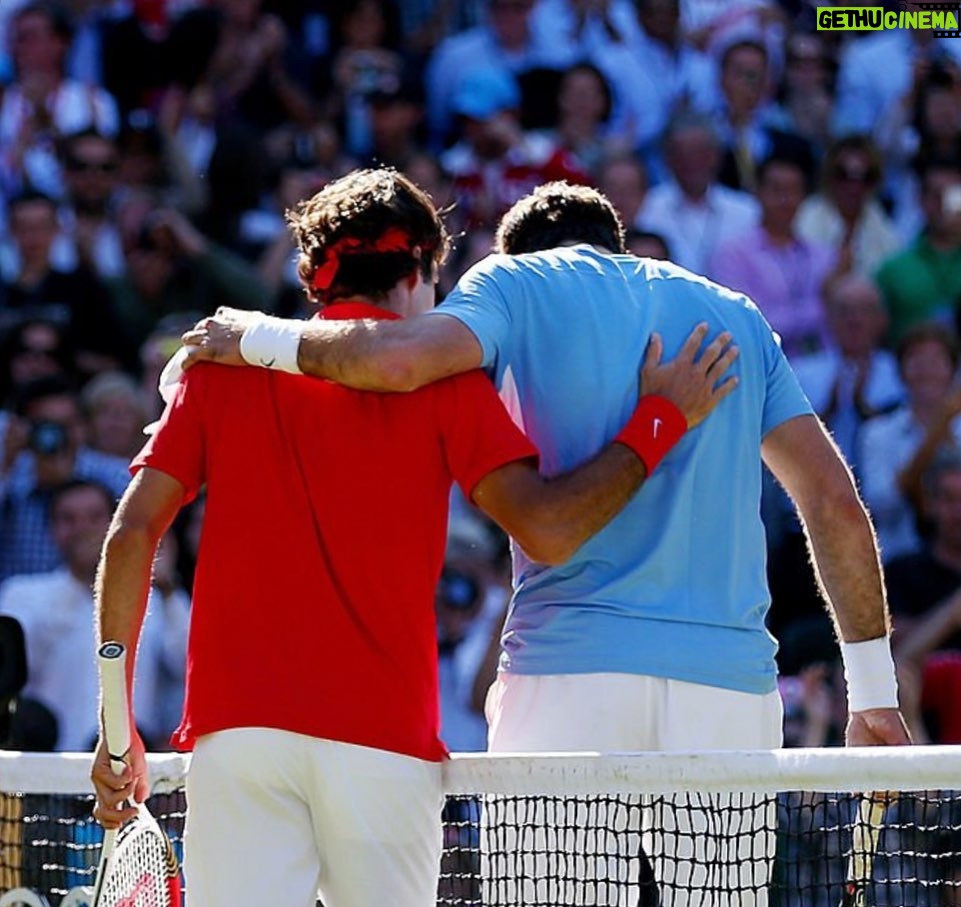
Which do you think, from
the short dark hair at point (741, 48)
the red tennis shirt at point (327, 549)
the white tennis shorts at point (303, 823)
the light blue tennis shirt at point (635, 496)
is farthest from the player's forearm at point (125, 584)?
the short dark hair at point (741, 48)

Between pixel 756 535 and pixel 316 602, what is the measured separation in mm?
990

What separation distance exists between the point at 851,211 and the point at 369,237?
6.75m

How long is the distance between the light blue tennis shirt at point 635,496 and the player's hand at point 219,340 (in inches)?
15.7

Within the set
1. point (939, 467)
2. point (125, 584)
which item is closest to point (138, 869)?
point (125, 584)

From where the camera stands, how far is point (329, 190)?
3.87 metres

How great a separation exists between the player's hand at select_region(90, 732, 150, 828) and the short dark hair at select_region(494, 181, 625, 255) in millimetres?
1353

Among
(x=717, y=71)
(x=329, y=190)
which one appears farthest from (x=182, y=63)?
(x=329, y=190)

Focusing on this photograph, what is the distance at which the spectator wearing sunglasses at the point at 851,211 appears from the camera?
10023 millimetres

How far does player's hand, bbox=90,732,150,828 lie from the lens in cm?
367

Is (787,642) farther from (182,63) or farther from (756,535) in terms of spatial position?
(182,63)

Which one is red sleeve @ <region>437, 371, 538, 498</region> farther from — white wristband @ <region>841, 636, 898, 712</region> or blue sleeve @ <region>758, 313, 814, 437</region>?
white wristband @ <region>841, 636, 898, 712</region>

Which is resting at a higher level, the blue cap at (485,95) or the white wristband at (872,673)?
the blue cap at (485,95)

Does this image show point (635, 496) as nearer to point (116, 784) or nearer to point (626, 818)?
point (626, 818)

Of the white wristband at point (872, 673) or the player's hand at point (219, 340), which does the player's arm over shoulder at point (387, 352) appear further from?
the white wristband at point (872, 673)
